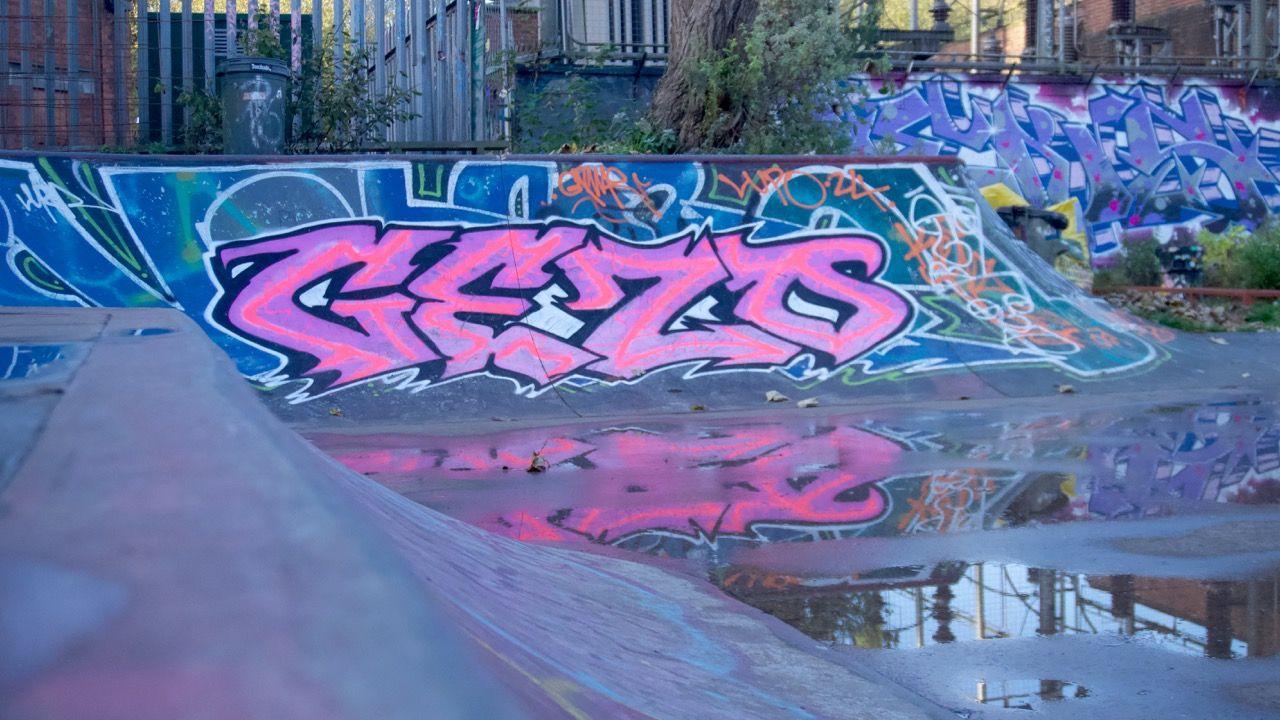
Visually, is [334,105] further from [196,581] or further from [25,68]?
[196,581]

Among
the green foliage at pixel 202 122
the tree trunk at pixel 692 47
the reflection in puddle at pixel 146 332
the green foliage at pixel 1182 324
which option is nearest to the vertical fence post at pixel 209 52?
the green foliage at pixel 202 122

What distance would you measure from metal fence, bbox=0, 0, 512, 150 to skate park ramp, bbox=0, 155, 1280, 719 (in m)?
3.61

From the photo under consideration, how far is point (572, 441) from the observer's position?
28.6 feet

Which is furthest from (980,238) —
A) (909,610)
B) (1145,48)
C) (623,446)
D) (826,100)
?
(1145,48)

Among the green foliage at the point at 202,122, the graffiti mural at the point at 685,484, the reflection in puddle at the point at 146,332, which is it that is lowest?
the graffiti mural at the point at 685,484

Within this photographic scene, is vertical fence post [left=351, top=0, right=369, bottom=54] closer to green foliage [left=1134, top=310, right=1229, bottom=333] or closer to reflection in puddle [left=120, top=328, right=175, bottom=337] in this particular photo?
green foliage [left=1134, top=310, right=1229, bottom=333]

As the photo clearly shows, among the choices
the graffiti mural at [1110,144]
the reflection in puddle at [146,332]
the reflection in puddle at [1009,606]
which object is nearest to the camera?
the reflection in puddle at [146,332]

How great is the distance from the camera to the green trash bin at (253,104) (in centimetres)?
1240

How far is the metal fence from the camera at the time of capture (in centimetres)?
1384

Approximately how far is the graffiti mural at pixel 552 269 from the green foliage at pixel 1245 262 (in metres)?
5.47

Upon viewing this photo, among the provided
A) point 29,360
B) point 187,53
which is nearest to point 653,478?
point 29,360

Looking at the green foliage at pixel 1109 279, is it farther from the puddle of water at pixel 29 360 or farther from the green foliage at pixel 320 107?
the puddle of water at pixel 29 360

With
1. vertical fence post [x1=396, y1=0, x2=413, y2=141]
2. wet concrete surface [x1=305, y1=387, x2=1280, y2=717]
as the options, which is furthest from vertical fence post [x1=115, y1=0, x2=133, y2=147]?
wet concrete surface [x1=305, y1=387, x2=1280, y2=717]

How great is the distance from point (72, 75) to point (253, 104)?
326 centimetres
